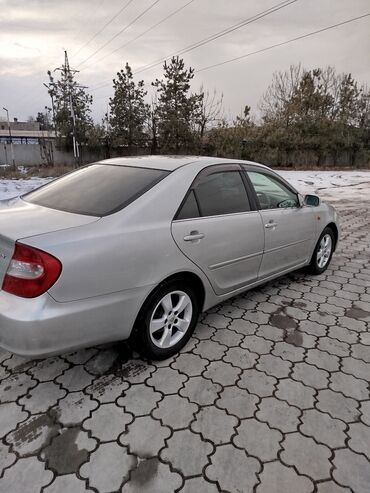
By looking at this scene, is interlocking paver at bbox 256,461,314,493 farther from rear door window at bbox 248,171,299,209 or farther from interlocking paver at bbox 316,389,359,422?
rear door window at bbox 248,171,299,209

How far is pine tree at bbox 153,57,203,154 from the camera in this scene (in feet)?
67.1

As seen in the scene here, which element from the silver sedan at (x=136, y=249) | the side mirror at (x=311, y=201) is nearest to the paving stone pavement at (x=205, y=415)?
the silver sedan at (x=136, y=249)

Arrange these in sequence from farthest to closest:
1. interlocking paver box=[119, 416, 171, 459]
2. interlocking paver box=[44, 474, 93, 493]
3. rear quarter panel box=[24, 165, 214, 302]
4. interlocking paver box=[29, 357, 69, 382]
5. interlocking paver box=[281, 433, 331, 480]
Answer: interlocking paver box=[29, 357, 69, 382], rear quarter panel box=[24, 165, 214, 302], interlocking paver box=[119, 416, 171, 459], interlocking paver box=[281, 433, 331, 480], interlocking paver box=[44, 474, 93, 493]

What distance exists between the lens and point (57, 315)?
1.87m

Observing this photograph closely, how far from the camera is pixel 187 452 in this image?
5.83ft

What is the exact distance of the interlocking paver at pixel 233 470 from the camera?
160cm

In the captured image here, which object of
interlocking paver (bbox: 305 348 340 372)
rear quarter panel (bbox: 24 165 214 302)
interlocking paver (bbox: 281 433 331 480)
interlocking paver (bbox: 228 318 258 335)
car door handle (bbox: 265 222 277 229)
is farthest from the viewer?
car door handle (bbox: 265 222 277 229)

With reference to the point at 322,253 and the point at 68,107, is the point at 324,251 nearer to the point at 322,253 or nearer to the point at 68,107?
the point at 322,253

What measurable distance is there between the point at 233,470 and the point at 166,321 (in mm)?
1043

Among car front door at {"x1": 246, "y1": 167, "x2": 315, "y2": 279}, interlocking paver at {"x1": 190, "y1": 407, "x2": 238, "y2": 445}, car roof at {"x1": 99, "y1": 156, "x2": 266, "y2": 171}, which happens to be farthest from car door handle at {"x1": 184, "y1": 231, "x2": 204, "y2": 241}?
interlocking paver at {"x1": 190, "y1": 407, "x2": 238, "y2": 445}

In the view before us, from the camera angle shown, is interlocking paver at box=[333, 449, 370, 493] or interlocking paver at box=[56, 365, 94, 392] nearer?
interlocking paver at box=[333, 449, 370, 493]

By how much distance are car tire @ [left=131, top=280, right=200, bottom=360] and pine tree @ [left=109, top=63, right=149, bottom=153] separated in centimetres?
1943

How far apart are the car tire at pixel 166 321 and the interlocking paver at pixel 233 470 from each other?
0.83 meters

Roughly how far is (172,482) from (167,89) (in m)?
21.6
